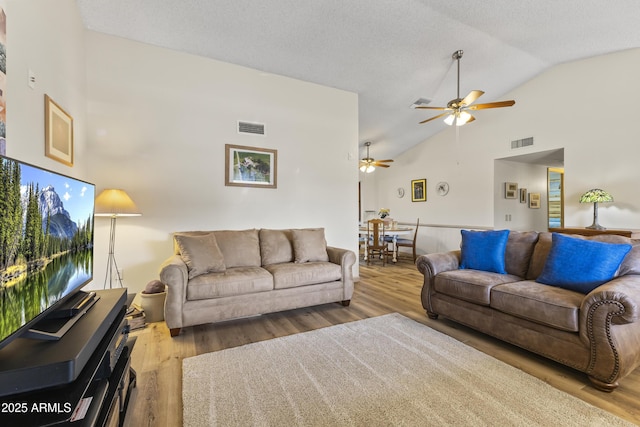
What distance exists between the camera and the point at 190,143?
3.40 meters

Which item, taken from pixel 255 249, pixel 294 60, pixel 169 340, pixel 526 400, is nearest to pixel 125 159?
pixel 255 249

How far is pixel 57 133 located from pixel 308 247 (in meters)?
2.53

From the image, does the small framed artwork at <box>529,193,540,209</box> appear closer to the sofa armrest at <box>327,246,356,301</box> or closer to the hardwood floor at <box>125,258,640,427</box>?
the hardwood floor at <box>125,258,640,427</box>

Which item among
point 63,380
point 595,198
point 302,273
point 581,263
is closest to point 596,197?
point 595,198

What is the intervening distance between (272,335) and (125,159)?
252cm

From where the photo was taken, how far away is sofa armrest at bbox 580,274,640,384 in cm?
161

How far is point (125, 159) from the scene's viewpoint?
3.10 m

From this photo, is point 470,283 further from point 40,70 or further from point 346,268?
point 40,70

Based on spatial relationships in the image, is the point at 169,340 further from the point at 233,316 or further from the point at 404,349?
the point at 404,349

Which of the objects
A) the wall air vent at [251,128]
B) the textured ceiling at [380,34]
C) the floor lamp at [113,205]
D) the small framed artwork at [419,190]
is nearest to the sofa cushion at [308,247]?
the wall air vent at [251,128]

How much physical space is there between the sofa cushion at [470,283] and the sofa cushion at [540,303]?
0.24 feet

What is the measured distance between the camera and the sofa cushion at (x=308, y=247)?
130 inches

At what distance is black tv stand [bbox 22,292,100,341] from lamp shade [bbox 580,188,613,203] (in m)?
5.58

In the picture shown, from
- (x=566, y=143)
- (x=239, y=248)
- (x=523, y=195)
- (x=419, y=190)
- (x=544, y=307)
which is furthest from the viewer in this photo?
(x=419, y=190)
